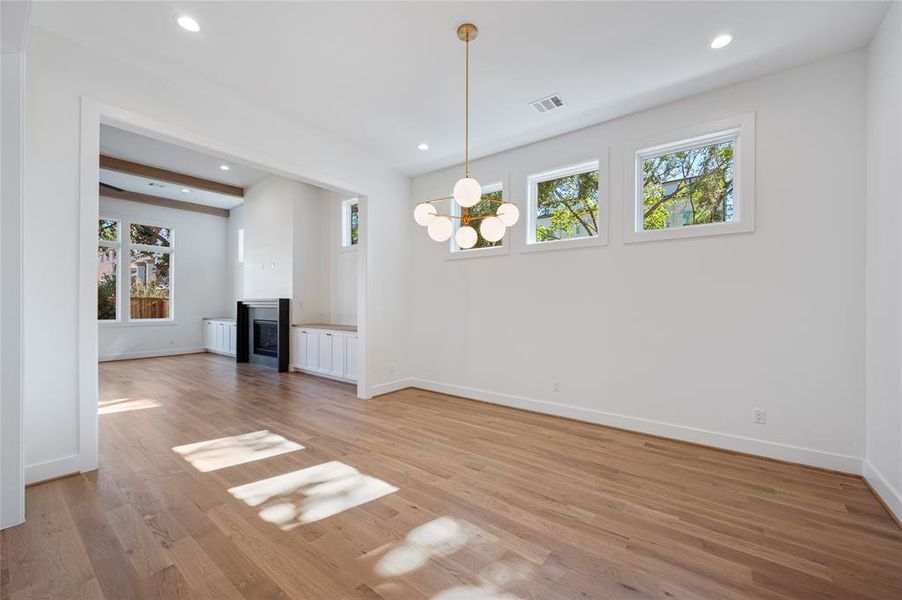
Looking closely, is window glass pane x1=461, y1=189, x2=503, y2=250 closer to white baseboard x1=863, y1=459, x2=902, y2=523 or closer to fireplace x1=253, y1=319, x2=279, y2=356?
white baseboard x1=863, y1=459, x2=902, y2=523

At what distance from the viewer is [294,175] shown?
436 cm

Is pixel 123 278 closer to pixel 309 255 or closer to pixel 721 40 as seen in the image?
pixel 309 255

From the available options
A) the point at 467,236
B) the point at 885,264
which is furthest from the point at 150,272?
the point at 885,264

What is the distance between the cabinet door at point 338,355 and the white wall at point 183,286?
5389mm

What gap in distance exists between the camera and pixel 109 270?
27.1ft

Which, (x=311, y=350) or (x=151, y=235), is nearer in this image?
(x=311, y=350)

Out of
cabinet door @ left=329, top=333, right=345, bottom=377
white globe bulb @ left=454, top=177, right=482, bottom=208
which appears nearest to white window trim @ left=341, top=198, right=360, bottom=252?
cabinet door @ left=329, top=333, right=345, bottom=377

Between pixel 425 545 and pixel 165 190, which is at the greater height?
pixel 165 190

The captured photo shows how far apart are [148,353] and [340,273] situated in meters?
5.23

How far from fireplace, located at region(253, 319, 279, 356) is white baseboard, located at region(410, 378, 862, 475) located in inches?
177

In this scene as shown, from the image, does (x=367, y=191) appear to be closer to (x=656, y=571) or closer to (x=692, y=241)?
(x=692, y=241)

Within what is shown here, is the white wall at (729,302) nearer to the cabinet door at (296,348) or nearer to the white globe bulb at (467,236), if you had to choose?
the white globe bulb at (467,236)

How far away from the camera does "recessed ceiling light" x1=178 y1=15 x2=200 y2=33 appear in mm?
2689

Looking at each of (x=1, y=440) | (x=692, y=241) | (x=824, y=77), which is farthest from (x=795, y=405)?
(x=1, y=440)
